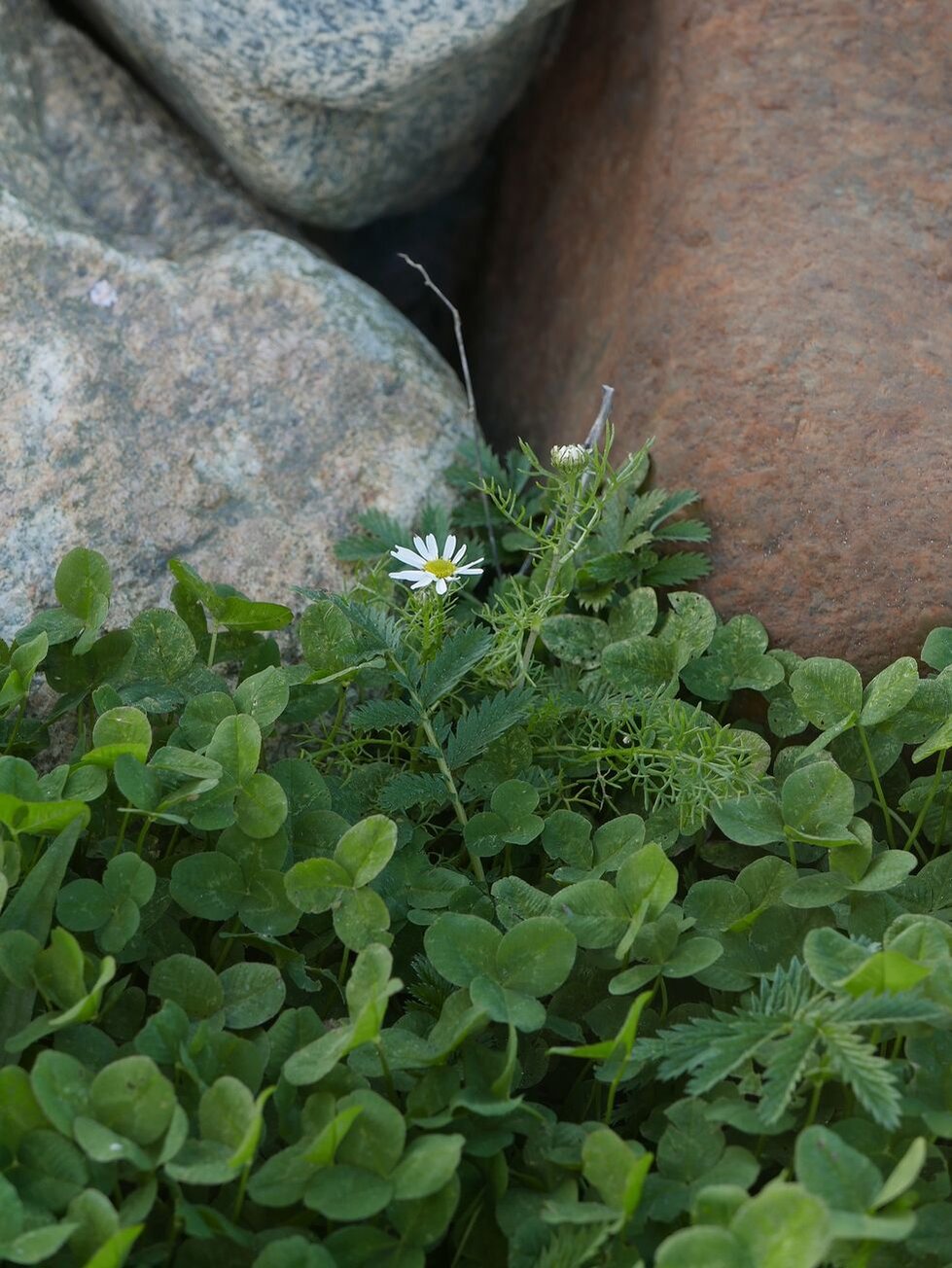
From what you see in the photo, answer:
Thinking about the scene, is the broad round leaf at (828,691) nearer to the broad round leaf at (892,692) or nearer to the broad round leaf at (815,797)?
the broad round leaf at (892,692)

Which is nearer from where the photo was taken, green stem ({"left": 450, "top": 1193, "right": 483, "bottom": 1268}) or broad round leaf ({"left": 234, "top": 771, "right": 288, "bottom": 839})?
green stem ({"left": 450, "top": 1193, "right": 483, "bottom": 1268})

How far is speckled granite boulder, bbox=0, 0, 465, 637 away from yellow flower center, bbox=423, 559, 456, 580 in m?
0.38

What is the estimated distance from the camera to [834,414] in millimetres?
2240

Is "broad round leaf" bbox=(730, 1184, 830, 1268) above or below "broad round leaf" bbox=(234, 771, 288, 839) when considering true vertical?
above

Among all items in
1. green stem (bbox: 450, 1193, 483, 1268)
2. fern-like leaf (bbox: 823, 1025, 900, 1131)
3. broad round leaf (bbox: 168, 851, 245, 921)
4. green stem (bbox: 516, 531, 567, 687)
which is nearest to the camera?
fern-like leaf (bbox: 823, 1025, 900, 1131)

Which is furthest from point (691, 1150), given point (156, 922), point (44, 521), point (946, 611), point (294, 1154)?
point (44, 521)

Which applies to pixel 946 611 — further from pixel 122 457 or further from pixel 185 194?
pixel 185 194

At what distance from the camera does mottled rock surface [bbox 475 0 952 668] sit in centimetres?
218

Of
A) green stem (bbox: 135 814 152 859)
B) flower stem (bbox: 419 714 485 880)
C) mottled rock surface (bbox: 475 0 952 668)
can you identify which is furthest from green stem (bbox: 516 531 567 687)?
green stem (bbox: 135 814 152 859)

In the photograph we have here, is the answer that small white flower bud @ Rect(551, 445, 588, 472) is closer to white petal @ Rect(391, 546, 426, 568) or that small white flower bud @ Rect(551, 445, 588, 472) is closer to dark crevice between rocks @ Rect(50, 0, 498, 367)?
white petal @ Rect(391, 546, 426, 568)

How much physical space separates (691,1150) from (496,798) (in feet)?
1.94

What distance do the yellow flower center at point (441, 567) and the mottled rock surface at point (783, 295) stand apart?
1.68ft

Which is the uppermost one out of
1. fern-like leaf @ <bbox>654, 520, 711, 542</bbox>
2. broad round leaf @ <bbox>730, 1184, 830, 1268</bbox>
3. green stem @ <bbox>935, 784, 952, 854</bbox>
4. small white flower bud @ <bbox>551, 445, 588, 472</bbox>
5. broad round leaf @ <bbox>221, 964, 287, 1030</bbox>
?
small white flower bud @ <bbox>551, 445, 588, 472</bbox>

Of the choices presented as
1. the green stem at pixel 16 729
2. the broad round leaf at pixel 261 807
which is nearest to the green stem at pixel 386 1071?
the broad round leaf at pixel 261 807
